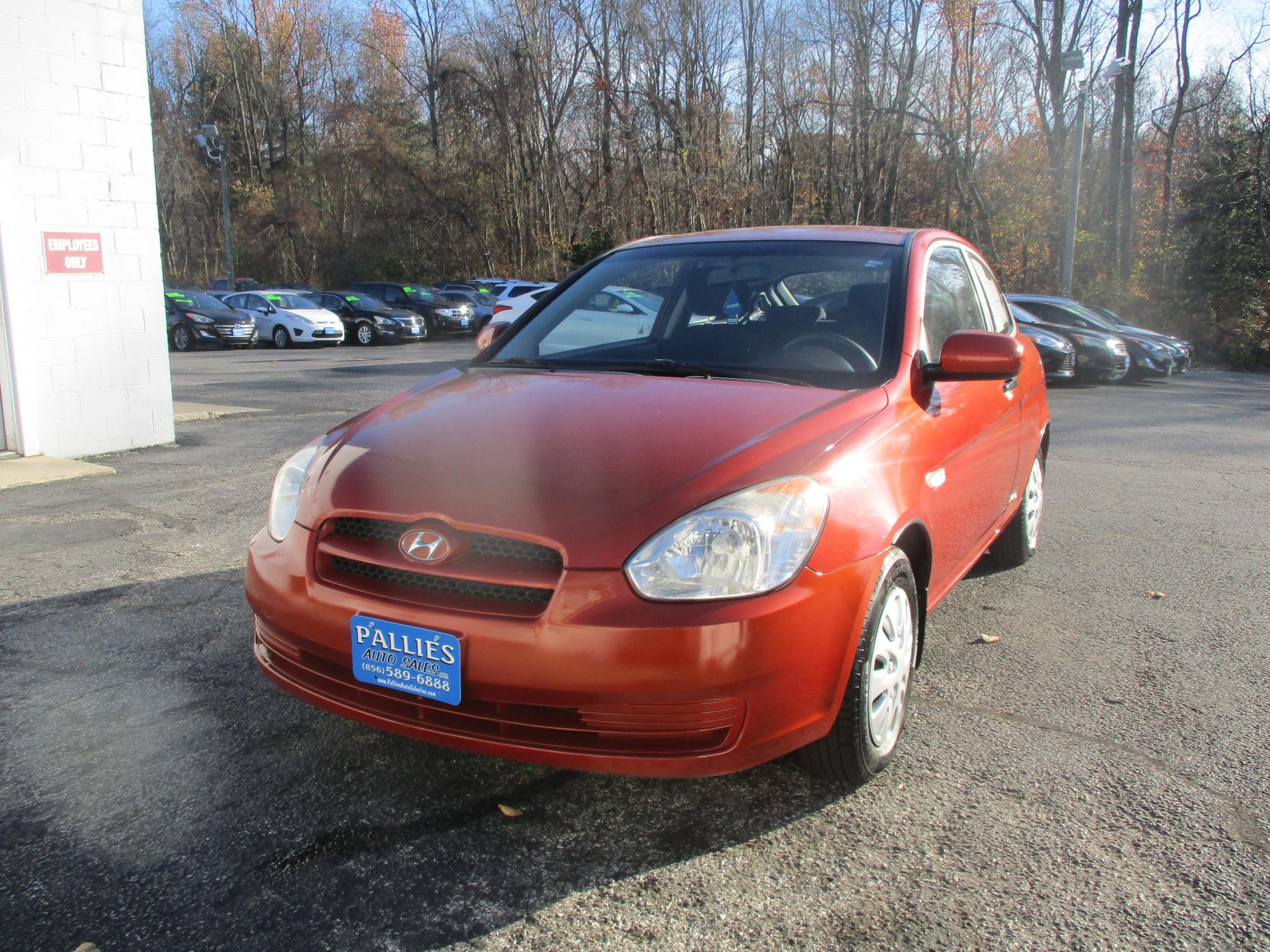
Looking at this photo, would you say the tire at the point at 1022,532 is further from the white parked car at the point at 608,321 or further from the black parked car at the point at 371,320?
the black parked car at the point at 371,320

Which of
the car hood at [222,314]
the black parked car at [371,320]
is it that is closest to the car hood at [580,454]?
the car hood at [222,314]

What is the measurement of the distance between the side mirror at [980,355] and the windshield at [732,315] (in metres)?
0.18

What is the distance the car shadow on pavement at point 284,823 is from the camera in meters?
2.19

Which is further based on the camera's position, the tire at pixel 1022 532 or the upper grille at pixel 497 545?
the tire at pixel 1022 532

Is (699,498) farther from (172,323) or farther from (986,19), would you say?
(986,19)

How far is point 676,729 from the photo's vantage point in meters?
2.29

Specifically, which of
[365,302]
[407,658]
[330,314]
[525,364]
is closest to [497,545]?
[407,658]

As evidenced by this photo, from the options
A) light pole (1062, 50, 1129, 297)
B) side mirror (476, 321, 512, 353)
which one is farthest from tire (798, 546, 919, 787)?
light pole (1062, 50, 1129, 297)

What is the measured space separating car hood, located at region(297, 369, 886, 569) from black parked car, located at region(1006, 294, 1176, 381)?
1520 cm

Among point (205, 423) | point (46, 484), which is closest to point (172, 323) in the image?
point (205, 423)

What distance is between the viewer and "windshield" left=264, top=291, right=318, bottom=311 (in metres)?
25.8

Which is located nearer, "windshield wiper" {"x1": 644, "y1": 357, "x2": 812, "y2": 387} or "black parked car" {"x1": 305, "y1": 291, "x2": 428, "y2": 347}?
"windshield wiper" {"x1": 644, "y1": 357, "x2": 812, "y2": 387}

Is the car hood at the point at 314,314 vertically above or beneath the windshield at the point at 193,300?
beneath

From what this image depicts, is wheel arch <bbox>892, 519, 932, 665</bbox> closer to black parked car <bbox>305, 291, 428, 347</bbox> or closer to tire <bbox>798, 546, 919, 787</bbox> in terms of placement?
tire <bbox>798, 546, 919, 787</bbox>
